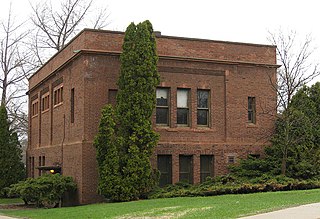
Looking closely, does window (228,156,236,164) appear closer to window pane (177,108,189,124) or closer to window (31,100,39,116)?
window pane (177,108,189,124)

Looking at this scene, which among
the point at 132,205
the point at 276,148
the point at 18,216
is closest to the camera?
the point at 132,205

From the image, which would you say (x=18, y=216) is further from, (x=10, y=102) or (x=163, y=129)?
(x=10, y=102)

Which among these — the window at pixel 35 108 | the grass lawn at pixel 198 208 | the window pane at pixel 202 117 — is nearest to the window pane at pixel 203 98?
the window pane at pixel 202 117

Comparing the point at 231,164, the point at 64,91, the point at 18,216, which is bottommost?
the point at 18,216

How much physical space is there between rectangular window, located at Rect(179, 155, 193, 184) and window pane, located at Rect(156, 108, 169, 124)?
82.6 inches

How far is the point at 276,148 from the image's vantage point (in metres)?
32.4

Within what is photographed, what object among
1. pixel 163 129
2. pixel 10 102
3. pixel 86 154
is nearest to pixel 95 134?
pixel 86 154

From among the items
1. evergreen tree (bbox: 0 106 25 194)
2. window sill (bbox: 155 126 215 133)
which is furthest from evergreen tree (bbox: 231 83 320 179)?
evergreen tree (bbox: 0 106 25 194)

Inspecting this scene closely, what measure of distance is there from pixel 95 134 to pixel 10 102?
2978 cm

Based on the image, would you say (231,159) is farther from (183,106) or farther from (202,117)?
(183,106)

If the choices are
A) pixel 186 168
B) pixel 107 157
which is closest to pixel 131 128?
pixel 107 157

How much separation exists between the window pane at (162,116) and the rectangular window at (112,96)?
2401 millimetres

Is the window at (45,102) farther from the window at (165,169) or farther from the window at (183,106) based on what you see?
the window at (165,169)

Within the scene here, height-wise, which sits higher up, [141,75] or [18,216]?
[141,75]
